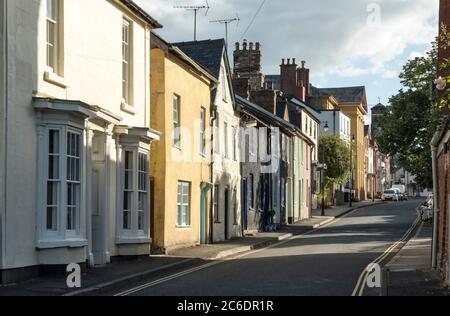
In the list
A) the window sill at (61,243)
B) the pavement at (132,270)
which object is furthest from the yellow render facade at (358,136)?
the window sill at (61,243)

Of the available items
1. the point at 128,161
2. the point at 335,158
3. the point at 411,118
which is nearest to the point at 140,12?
the point at 128,161

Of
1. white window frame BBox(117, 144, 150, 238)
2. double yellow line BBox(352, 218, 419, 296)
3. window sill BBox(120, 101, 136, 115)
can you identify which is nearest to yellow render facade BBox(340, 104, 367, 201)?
double yellow line BBox(352, 218, 419, 296)

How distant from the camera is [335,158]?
68500 mm

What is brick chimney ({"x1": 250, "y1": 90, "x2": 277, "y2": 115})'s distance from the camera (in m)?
47.6

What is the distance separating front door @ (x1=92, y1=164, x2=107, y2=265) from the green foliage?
164 feet

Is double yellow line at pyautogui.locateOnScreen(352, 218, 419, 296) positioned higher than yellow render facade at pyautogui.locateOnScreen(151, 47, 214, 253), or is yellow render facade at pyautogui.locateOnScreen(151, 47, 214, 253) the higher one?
yellow render facade at pyautogui.locateOnScreen(151, 47, 214, 253)

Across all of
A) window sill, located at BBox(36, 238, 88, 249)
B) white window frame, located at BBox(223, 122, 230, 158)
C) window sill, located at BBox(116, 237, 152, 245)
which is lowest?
window sill, located at BBox(116, 237, 152, 245)

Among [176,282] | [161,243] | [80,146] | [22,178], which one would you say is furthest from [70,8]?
[161,243]

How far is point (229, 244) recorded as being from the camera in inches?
1156

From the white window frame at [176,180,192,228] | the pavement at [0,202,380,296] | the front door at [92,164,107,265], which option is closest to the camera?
the pavement at [0,202,380,296]

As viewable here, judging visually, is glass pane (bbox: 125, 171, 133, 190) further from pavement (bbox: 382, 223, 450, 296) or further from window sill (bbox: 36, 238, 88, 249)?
pavement (bbox: 382, 223, 450, 296)

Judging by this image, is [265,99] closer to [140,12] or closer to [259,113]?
[259,113]
